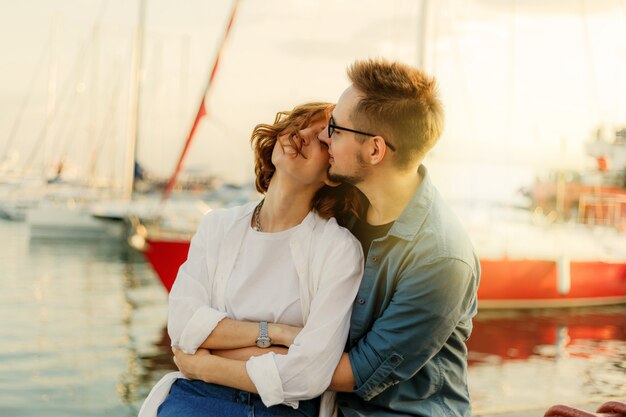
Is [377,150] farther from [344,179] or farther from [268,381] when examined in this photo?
[268,381]

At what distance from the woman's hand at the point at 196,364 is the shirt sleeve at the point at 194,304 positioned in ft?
0.06

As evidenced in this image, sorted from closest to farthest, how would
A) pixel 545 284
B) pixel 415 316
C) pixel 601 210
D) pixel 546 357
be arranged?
pixel 415 316
pixel 546 357
pixel 545 284
pixel 601 210

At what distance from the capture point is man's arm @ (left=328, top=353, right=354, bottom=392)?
7.78ft

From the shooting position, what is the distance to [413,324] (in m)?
2.28

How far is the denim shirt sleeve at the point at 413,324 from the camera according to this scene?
2277mm

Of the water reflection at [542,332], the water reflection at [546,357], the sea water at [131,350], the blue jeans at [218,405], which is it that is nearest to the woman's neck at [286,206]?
the blue jeans at [218,405]

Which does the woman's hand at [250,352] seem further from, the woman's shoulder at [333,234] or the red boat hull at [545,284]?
the red boat hull at [545,284]

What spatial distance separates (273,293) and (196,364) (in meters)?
0.32

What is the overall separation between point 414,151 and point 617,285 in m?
16.8

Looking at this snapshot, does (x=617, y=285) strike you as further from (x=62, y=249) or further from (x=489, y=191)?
(x=62, y=249)

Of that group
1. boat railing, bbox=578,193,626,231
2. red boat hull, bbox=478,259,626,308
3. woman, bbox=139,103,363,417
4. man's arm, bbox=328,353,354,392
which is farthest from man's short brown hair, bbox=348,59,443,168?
boat railing, bbox=578,193,626,231

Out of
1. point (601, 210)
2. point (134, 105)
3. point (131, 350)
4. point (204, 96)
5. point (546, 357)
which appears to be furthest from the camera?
point (134, 105)

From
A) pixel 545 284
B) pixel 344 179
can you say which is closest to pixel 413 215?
pixel 344 179

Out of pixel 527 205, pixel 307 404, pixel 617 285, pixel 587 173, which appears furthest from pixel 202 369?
pixel 587 173
